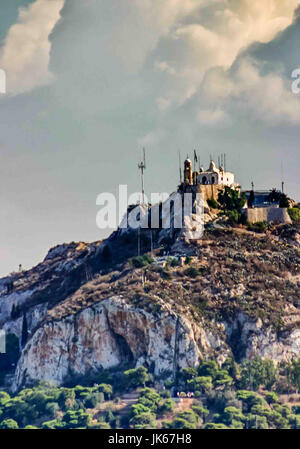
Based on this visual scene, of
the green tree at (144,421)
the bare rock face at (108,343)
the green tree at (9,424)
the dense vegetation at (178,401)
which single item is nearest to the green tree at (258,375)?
the dense vegetation at (178,401)

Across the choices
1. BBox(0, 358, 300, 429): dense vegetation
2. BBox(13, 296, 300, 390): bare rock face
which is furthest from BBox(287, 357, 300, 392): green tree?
BBox(13, 296, 300, 390): bare rock face

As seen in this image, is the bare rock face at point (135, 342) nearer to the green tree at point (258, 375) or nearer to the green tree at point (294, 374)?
the green tree at point (258, 375)

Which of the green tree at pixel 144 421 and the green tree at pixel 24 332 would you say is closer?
the green tree at pixel 144 421

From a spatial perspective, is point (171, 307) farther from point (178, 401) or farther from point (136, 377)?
point (178, 401)

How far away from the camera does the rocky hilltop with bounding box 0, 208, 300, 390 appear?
145750mm

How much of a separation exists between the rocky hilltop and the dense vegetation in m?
2.52

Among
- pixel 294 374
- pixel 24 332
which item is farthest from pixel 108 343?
pixel 24 332

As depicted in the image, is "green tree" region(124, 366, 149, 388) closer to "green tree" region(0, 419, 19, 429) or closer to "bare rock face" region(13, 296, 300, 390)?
"bare rock face" region(13, 296, 300, 390)

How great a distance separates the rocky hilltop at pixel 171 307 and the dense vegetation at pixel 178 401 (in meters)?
2.52

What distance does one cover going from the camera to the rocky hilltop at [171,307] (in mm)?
145750

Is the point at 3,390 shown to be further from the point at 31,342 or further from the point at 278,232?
the point at 278,232

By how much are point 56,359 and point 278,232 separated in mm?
36659

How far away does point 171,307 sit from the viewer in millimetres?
148125

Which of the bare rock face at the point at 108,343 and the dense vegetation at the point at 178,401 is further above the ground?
the bare rock face at the point at 108,343
